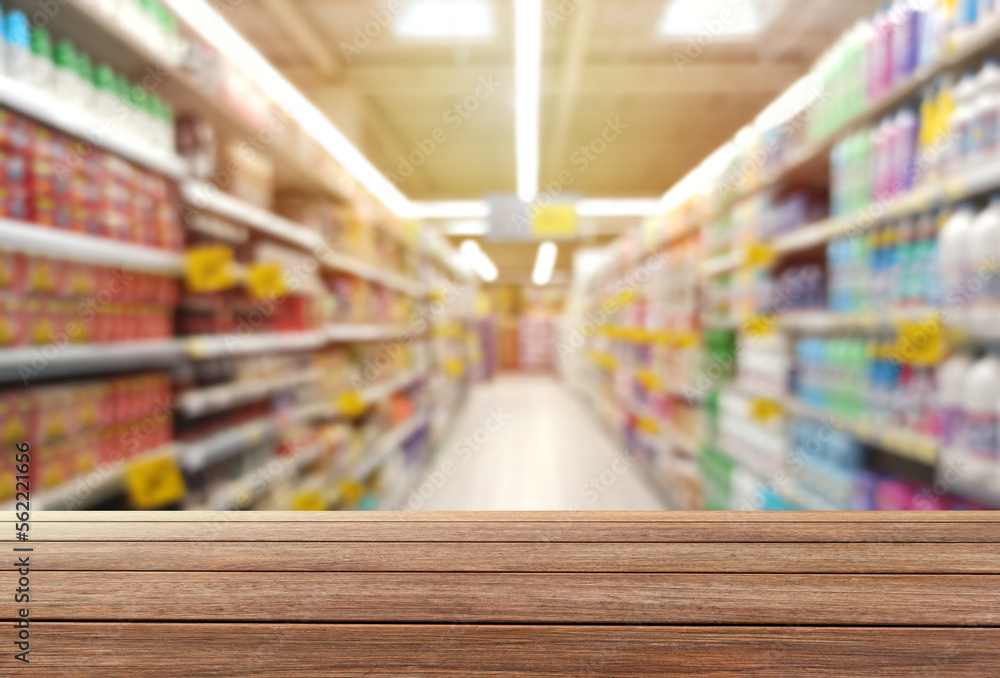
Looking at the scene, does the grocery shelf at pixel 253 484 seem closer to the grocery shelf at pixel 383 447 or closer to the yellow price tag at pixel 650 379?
the grocery shelf at pixel 383 447

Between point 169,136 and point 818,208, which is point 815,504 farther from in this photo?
point 169,136

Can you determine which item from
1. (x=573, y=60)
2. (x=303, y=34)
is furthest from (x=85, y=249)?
(x=573, y=60)

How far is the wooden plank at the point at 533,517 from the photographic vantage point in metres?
1.04

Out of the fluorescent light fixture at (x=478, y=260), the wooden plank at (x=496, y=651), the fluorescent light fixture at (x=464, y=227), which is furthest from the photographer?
the fluorescent light fixture at (x=478, y=260)

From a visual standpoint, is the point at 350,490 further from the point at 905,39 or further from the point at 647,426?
the point at 905,39

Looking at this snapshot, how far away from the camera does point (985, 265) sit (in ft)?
5.79

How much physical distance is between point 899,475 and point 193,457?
2.65 m

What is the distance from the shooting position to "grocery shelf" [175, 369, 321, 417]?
2250 mm

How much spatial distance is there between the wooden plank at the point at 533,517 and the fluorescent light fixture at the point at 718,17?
5570mm

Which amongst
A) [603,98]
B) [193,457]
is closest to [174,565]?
[193,457]

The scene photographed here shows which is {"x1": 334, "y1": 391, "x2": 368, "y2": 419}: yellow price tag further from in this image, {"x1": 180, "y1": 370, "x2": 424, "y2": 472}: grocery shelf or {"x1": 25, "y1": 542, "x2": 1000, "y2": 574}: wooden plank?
{"x1": 25, "y1": 542, "x2": 1000, "y2": 574}: wooden plank

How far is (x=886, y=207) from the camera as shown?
2.20m

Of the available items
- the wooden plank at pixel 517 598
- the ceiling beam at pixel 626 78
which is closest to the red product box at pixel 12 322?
the wooden plank at pixel 517 598

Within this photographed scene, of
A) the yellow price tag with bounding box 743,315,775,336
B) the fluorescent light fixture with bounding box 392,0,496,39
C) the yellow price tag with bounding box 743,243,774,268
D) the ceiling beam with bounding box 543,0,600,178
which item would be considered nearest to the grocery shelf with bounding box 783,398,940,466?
the yellow price tag with bounding box 743,315,775,336
